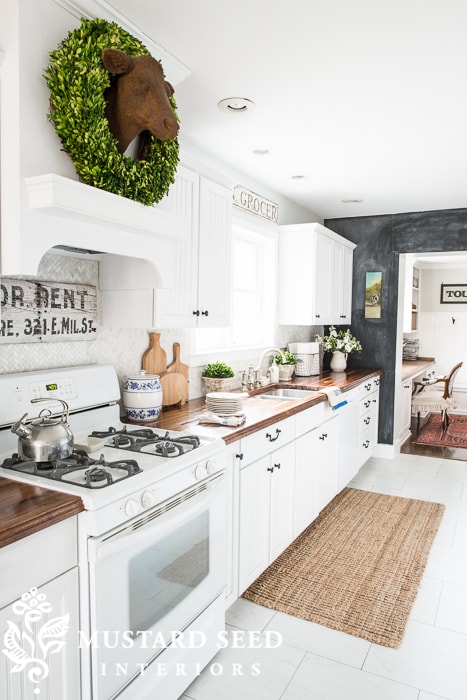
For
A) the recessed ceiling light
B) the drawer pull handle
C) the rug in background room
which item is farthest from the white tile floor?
the rug in background room

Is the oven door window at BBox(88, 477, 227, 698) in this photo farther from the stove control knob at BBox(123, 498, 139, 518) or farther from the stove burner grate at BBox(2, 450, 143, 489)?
the stove burner grate at BBox(2, 450, 143, 489)

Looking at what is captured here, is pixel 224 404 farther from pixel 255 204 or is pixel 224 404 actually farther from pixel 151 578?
pixel 255 204

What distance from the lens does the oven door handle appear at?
1519 mm

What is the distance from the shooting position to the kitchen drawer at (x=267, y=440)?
2.54 metres

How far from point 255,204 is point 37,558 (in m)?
3.25

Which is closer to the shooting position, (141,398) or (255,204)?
(141,398)

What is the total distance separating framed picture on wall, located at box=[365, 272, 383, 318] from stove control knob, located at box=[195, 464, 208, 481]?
13.1 feet

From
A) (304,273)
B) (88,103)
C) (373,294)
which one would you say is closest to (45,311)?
(88,103)

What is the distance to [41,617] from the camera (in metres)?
1.39

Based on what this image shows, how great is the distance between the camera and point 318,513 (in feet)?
12.1

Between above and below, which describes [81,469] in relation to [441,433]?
above

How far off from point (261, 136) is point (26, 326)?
1868mm

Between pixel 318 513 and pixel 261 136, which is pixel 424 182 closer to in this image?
pixel 261 136

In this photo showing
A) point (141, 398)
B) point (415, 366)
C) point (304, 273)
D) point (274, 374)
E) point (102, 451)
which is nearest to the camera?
point (102, 451)
